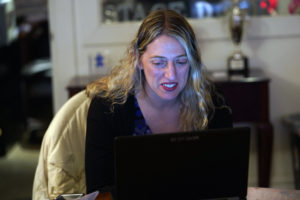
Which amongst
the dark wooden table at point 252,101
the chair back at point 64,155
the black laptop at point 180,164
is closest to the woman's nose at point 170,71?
the chair back at point 64,155

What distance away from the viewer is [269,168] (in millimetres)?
2785

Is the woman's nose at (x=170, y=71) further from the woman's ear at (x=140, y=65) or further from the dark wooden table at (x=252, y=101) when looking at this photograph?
the dark wooden table at (x=252, y=101)

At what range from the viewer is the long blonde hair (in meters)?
1.64

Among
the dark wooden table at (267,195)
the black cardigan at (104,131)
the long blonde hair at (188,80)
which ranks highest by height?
the long blonde hair at (188,80)

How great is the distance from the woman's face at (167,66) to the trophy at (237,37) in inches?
48.1

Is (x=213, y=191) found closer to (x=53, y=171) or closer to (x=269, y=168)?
(x=53, y=171)

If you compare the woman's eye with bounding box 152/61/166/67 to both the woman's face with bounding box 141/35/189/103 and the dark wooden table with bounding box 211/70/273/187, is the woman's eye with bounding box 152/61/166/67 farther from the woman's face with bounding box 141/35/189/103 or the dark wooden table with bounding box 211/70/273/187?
the dark wooden table with bounding box 211/70/273/187

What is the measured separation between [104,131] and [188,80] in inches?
14.7

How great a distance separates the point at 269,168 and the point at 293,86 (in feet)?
2.06

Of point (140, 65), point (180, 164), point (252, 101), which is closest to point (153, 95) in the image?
point (140, 65)

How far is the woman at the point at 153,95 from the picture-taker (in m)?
1.60

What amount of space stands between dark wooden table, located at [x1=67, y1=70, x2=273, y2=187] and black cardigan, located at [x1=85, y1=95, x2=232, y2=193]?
3.14 ft

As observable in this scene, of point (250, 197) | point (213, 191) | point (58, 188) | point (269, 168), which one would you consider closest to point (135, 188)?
point (213, 191)

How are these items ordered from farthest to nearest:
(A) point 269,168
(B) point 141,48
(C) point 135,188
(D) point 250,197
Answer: (A) point 269,168
(B) point 141,48
(D) point 250,197
(C) point 135,188
